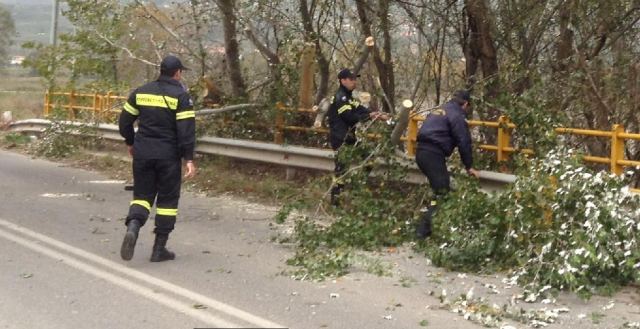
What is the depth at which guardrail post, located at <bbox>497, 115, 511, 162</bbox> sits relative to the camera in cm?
984

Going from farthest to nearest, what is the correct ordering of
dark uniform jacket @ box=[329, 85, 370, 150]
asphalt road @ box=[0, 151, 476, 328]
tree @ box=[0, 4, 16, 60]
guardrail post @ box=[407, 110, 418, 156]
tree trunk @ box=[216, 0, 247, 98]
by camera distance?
tree @ box=[0, 4, 16, 60], tree trunk @ box=[216, 0, 247, 98], guardrail post @ box=[407, 110, 418, 156], dark uniform jacket @ box=[329, 85, 370, 150], asphalt road @ box=[0, 151, 476, 328]

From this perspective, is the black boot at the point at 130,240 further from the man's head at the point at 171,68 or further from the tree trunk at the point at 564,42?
the tree trunk at the point at 564,42

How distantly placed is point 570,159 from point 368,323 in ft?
9.00

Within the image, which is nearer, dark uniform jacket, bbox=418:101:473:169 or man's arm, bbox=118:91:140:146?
man's arm, bbox=118:91:140:146

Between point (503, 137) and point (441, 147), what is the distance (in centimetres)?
113

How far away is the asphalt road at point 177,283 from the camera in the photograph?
6.49 m

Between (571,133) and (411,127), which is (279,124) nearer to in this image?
(411,127)

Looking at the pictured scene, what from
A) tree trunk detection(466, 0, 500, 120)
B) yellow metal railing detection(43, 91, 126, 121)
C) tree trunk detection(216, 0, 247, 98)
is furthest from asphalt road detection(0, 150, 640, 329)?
yellow metal railing detection(43, 91, 126, 121)

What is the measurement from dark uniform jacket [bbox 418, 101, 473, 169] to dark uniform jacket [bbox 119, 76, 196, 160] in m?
2.48

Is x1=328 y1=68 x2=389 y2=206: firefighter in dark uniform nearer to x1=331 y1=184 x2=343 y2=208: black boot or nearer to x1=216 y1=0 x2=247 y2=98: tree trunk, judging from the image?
x1=331 y1=184 x2=343 y2=208: black boot

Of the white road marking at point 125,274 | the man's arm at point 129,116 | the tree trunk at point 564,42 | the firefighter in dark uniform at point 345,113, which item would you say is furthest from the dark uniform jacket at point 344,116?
the white road marking at point 125,274

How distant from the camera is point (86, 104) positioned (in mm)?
20562

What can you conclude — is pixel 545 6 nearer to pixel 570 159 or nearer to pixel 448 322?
pixel 570 159

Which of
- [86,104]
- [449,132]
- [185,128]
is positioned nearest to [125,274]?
[185,128]
